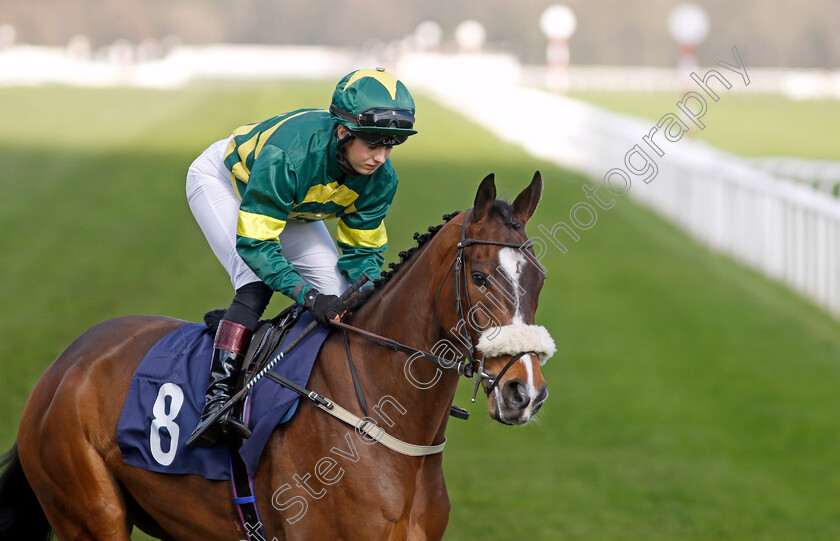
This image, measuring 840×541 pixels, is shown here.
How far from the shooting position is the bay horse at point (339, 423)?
9.07ft

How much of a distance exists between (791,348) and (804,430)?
5.38 ft

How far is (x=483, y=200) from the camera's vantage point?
286 centimetres

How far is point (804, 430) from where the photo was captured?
7.36 m

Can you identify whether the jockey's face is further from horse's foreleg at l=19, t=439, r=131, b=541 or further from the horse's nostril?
horse's foreleg at l=19, t=439, r=131, b=541

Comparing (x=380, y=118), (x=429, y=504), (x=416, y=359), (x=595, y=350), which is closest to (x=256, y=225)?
(x=380, y=118)

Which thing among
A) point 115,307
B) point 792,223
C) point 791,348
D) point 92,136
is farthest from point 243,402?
point 92,136

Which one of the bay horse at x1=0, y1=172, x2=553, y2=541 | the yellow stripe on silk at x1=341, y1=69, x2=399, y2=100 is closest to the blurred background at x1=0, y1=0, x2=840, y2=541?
the bay horse at x1=0, y1=172, x2=553, y2=541

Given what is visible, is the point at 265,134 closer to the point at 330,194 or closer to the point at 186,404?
the point at 330,194

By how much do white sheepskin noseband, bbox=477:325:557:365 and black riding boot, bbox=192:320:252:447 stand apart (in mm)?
863

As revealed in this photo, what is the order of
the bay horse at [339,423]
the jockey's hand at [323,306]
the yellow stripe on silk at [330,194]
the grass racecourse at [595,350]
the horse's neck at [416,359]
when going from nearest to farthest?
1. the bay horse at [339,423]
2. the horse's neck at [416,359]
3. the jockey's hand at [323,306]
4. the yellow stripe on silk at [330,194]
5. the grass racecourse at [595,350]

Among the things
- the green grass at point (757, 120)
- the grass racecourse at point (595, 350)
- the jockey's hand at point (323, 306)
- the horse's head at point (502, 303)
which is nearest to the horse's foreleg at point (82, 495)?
the grass racecourse at point (595, 350)

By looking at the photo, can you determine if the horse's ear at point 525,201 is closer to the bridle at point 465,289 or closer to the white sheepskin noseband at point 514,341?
the bridle at point 465,289

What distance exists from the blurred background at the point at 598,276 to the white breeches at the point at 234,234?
821 mm

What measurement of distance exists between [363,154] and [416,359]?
0.63 m
